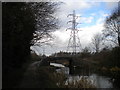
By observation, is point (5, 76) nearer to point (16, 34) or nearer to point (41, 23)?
point (16, 34)

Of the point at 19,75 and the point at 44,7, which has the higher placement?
the point at 44,7

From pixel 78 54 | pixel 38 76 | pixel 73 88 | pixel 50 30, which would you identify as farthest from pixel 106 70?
pixel 38 76

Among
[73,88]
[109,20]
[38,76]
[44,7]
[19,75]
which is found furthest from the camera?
[109,20]

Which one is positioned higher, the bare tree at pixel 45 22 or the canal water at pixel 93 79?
the bare tree at pixel 45 22

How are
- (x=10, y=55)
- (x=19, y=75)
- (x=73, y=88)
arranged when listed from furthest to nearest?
(x=73, y=88) → (x=19, y=75) → (x=10, y=55)

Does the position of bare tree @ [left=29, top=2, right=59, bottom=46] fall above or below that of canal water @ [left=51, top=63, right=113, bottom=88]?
above

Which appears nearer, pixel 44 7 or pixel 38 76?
pixel 38 76

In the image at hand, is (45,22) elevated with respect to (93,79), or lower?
elevated

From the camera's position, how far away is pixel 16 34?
8.67 metres

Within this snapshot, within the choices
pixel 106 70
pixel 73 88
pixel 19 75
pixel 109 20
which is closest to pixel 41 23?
pixel 73 88

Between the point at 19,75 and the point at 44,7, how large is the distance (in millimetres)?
6362

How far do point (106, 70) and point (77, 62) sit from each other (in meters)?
4.62

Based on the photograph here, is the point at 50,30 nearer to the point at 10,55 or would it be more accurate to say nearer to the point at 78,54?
the point at 10,55

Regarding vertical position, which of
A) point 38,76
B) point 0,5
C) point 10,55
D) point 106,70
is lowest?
point 106,70
